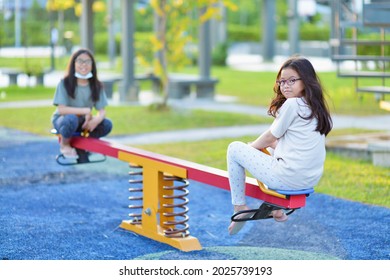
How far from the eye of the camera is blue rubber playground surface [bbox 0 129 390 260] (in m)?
5.96

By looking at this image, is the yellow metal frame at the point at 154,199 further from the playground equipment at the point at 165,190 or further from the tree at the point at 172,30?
the tree at the point at 172,30

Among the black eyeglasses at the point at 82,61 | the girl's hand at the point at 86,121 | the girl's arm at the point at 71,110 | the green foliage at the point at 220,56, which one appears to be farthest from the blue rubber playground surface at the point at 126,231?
the green foliage at the point at 220,56

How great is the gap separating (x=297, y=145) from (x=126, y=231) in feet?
6.28

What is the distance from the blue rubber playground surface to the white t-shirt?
0.78 metres

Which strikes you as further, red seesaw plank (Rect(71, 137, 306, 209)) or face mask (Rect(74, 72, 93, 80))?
face mask (Rect(74, 72, 93, 80))

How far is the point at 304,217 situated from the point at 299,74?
217 centimetres

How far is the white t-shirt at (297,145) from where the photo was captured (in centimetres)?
528

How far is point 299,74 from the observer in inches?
211

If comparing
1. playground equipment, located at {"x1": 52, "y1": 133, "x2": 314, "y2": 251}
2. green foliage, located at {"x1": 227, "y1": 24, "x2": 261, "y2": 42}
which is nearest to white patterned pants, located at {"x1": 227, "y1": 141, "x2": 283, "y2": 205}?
playground equipment, located at {"x1": 52, "y1": 133, "x2": 314, "y2": 251}

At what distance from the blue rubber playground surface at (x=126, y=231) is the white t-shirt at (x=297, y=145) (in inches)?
30.9

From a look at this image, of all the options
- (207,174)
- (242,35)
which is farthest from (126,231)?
(242,35)

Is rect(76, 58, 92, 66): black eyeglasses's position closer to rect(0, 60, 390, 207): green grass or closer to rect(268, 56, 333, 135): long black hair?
rect(0, 60, 390, 207): green grass
